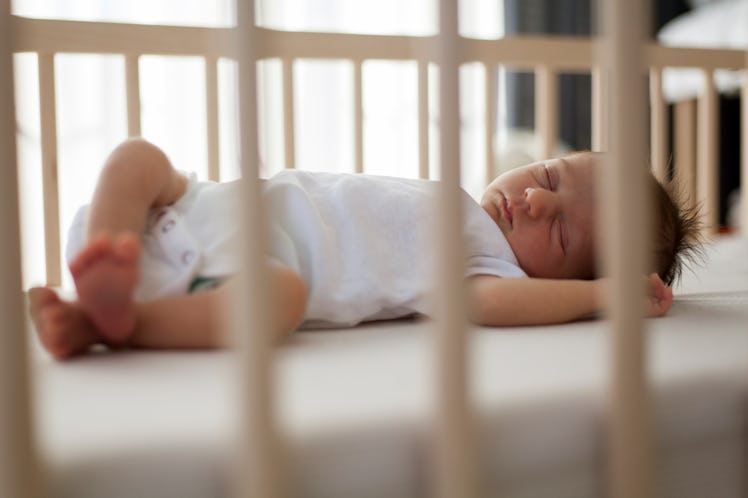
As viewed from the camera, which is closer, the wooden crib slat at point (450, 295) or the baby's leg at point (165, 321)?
the wooden crib slat at point (450, 295)

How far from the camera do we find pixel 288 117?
1.21 meters

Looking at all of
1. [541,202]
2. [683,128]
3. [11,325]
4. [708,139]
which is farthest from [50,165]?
[683,128]

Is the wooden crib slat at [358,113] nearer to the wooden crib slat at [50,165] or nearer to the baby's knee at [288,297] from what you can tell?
the wooden crib slat at [50,165]

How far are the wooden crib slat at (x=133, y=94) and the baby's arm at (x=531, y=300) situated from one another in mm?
Result: 607

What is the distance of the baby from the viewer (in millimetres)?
577

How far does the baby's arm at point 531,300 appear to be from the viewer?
2.39ft

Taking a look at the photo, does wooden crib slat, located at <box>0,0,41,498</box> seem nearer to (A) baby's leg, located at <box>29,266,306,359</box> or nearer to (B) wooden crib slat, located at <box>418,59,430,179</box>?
(A) baby's leg, located at <box>29,266,306,359</box>

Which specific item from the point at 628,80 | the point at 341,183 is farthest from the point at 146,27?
the point at 628,80

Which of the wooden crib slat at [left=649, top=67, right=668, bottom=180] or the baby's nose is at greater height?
the wooden crib slat at [left=649, top=67, right=668, bottom=180]

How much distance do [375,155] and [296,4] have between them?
1.68 ft

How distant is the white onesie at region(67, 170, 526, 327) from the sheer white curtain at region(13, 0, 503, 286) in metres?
0.81

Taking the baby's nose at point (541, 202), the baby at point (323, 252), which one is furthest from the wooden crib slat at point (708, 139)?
the baby's nose at point (541, 202)

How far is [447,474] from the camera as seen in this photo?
0.40 meters

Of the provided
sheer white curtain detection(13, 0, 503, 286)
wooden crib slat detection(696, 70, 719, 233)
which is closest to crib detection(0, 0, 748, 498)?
wooden crib slat detection(696, 70, 719, 233)
